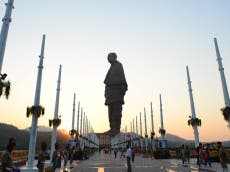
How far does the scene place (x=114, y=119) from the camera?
84688 millimetres

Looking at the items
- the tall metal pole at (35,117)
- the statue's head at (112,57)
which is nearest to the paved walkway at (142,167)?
the tall metal pole at (35,117)

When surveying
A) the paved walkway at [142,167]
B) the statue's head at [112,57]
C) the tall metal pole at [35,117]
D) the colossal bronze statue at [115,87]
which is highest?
the statue's head at [112,57]

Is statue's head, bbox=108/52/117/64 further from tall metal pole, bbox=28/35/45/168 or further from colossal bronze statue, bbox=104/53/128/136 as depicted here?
tall metal pole, bbox=28/35/45/168

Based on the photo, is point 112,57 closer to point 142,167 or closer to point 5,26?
point 142,167

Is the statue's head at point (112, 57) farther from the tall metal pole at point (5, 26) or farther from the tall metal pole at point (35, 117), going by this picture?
the tall metal pole at point (5, 26)

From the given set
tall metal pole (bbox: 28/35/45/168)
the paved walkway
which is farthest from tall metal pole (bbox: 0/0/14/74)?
the paved walkway

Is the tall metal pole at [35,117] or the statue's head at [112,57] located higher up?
the statue's head at [112,57]

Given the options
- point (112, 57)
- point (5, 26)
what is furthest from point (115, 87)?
point (5, 26)

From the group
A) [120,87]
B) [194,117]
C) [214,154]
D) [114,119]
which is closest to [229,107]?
[194,117]

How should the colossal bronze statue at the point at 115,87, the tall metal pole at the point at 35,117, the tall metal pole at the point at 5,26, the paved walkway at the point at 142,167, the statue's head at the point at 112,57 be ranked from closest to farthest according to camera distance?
the tall metal pole at the point at 5,26 < the tall metal pole at the point at 35,117 < the paved walkway at the point at 142,167 < the colossal bronze statue at the point at 115,87 < the statue's head at the point at 112,57

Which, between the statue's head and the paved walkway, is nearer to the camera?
the paved walkway

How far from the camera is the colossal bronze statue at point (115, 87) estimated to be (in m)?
78.4

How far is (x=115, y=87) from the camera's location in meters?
79.2

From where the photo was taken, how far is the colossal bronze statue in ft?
257
